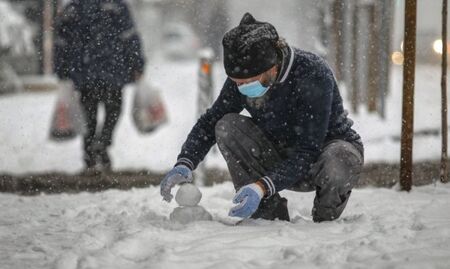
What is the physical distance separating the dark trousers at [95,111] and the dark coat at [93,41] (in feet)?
0.30

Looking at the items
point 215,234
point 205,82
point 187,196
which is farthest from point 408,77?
point 205,82

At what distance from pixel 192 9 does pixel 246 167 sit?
3480cm

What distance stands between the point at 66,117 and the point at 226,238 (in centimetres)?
583

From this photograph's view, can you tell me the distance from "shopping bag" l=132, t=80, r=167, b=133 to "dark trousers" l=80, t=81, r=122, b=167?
2.07 meters

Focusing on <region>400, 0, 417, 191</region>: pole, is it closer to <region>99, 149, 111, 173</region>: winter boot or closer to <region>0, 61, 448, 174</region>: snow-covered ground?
<region>0, 61, 448, 174</region>: snow-covered ground

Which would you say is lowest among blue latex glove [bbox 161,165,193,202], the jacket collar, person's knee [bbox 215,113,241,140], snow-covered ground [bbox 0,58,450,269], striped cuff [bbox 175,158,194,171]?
snow-covered ground [bbox 0,58,450,269]

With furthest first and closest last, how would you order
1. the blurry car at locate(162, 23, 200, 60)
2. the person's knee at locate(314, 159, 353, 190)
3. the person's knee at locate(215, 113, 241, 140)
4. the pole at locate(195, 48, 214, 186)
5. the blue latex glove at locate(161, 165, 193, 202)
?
the blurry car at locate(162, 23, 200, 60) < the pole at locate(195, 48, 214, 186) < the person's knee at locate(215, 113, 241, 140) < the blue latex glove at locate(161, 165, 193, 202) < the person's knee at locate(314, 159, 353, 190)

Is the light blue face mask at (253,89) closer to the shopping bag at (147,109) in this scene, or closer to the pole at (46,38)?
the shopping bag at (147,109)

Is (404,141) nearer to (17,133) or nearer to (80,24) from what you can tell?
(80,24)

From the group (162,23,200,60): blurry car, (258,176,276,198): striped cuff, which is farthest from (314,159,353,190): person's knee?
(162,23,200,60): blurry car

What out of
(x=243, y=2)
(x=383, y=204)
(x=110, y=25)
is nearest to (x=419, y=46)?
(x=243, y=2)

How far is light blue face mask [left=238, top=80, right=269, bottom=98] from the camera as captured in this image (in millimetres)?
4004

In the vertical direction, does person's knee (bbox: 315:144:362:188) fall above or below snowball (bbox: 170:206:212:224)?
above

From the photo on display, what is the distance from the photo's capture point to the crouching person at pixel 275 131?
13.0ft
